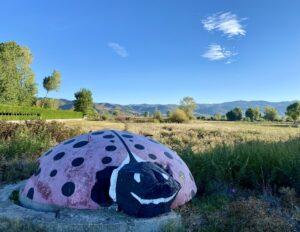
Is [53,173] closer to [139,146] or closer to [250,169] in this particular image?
[139,146]

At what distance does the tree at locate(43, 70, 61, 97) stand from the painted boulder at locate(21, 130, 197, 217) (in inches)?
3226

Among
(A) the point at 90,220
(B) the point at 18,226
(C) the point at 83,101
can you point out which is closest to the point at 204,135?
(A) the point at 90,220

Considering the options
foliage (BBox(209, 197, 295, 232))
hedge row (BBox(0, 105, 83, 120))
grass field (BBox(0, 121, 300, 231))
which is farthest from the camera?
hedge row (BBox(0, 105, 83, 120))

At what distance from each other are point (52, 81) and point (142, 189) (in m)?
83.8

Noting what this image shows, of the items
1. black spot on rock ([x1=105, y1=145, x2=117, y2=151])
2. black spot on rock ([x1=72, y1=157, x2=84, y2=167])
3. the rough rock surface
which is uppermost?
black spot on rock ([x1=105, y1=145, x2=117, y2=151])

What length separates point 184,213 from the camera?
5109mm

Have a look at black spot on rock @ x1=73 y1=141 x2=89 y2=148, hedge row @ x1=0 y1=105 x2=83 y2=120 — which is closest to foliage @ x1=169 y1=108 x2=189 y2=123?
hedge row @ x1=0 y1=105 x2=83 y2=120

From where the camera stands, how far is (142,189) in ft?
14.6

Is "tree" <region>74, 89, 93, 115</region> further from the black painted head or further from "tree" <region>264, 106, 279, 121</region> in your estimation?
the black painted head

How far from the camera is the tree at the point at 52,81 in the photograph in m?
85.1

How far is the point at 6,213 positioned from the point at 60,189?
74cm

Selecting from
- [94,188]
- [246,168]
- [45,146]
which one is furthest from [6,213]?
[45,146]

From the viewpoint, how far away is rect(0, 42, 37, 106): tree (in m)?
55.8

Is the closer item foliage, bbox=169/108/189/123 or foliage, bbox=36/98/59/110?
foliage, bbox=169/108/189/123
